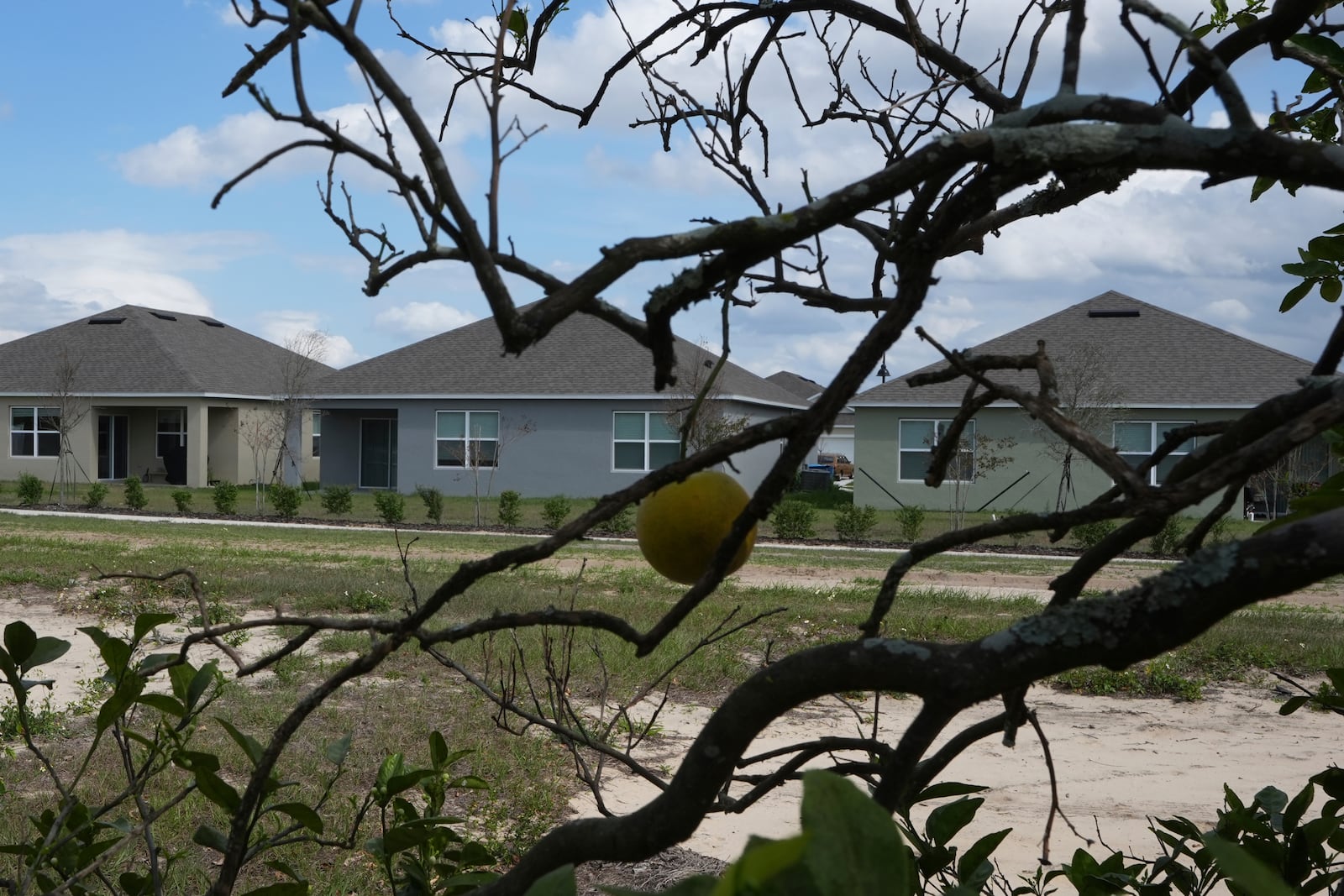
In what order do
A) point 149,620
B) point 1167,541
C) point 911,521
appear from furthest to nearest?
point 911,521 → point 1167,541 → point 149,620

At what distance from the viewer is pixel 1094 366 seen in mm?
23703

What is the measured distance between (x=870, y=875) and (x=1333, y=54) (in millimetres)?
2266

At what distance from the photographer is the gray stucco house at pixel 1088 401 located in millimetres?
24484

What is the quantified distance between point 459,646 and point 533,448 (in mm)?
20942

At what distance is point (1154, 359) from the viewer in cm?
2733

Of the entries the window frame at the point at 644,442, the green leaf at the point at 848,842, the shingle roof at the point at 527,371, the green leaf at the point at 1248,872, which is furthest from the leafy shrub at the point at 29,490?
the green leaf at the point at 1248,872

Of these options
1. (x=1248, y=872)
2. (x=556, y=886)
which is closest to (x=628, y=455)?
(x=556, y=886)

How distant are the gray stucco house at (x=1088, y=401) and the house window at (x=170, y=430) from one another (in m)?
20.6

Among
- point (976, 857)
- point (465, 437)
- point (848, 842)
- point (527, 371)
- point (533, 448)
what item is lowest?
point (976, 857)

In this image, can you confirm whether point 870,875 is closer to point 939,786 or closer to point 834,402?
point 834,402

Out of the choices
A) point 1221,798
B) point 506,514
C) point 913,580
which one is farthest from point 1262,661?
point 506,514

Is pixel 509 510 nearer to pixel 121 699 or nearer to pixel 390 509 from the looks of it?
pixel 390 509

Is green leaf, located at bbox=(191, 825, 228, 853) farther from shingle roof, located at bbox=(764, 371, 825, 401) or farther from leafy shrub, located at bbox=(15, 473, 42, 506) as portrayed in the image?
shingle roof, located at bbox=(764, 371, 825, 401)

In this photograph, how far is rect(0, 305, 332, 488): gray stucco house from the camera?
32.1 m
